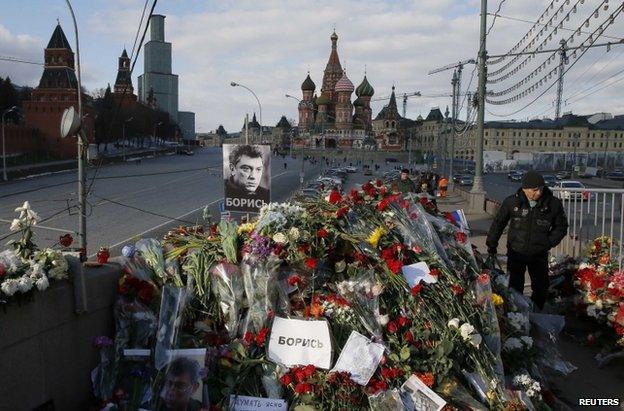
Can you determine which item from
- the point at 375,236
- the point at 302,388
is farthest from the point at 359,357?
the point at 375,236

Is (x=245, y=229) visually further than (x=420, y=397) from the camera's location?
Yes

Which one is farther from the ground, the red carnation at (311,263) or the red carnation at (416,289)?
the red carnation at (311,263)

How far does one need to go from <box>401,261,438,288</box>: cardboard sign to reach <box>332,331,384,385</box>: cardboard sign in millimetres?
782

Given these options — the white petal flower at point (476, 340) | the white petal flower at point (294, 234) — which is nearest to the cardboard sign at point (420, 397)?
the white petal flower at point (476, 340)

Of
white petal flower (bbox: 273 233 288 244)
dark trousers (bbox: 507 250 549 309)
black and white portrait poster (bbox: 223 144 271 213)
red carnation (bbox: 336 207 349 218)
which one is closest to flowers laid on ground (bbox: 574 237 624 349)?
dark trousers (bbox: 507 250 549 309)

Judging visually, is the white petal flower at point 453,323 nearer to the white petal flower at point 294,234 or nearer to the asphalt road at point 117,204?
the white petal flower at point 294,234

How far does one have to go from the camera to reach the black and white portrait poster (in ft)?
32.7

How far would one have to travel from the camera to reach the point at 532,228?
6.54 metres

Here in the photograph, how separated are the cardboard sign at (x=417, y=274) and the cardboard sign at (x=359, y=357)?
0.78 metres

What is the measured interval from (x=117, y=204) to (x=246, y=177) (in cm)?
2525

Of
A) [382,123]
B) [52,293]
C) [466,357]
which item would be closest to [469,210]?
[466,357]

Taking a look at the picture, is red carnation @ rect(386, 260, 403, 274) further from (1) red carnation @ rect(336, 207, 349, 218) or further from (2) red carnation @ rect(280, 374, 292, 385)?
(2) red carnation @ rect(280, 374, 292, 385)

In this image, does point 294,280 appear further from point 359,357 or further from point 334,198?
point 334,198

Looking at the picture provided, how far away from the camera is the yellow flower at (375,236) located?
542cm
